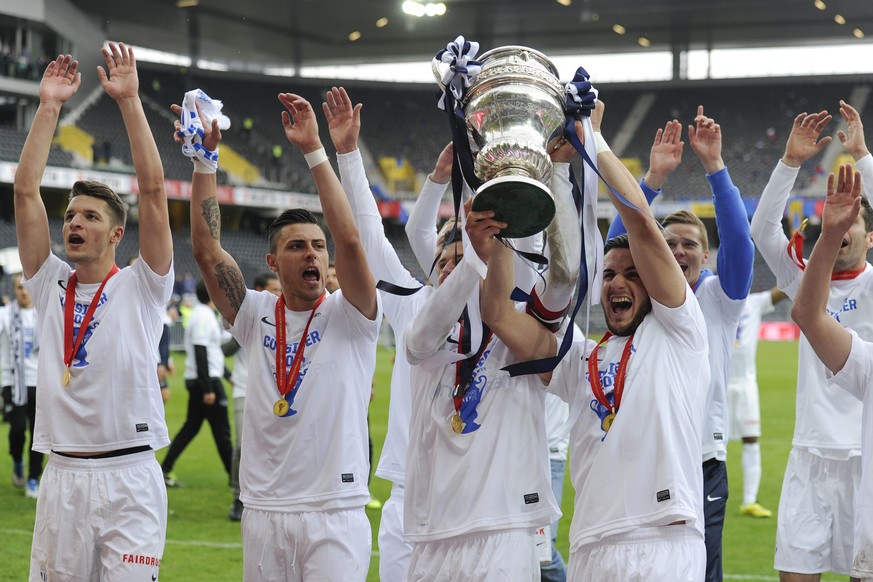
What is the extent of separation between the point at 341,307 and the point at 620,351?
3.90 feet

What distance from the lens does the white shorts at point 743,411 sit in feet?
29.2

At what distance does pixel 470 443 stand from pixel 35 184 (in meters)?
2.25

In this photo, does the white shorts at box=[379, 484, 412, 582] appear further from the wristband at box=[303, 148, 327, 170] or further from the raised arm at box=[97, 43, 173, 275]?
the wristband at box=[303, 148, 327, 170]

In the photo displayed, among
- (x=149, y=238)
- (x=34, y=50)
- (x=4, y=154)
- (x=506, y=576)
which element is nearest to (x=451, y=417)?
(x=506, y=576)

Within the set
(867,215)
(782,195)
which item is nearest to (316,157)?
(782,195)

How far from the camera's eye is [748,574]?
6.79 meters

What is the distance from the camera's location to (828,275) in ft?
11.3

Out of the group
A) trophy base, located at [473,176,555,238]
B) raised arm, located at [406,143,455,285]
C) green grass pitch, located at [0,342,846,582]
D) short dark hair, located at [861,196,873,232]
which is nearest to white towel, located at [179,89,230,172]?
raised arm, located at [406,143,455,285]

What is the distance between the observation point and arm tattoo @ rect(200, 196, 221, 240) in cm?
410

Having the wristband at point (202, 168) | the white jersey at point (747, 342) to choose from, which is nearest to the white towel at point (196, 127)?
the wristband at point (202, 168)

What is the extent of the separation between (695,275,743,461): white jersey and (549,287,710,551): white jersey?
4.21ft

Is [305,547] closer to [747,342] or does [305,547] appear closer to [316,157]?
[316,157]

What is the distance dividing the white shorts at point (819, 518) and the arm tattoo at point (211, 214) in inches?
113

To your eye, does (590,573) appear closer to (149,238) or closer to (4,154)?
(149,238)
